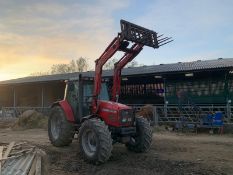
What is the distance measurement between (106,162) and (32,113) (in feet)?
42.1

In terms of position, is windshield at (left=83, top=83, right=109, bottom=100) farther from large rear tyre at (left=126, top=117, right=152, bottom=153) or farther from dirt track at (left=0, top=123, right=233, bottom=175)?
dirt track at (left=0, top=123, right=233, bottom=175)

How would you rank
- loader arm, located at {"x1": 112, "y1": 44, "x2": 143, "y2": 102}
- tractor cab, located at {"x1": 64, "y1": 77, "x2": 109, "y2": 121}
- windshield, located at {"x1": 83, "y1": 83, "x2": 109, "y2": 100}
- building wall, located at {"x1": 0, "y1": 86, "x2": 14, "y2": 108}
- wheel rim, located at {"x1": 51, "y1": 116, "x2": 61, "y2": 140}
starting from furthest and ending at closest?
building wall, located at {"x1": 0, "y1": 86, "x2": 14, "y2": 108} → wheel rim, located at {"x1": 51, "y1": 116, "x2": 61, "y2": 140} → windshield, located at {"x1": 83, "y1": 83, "x2": 109, "y2": 100} → tractor cab, located at {"x1": 64, "y1": 77, "x2": 109, "y2": 121} → loader arm, located at {"x1": 112, "y1": 44, "x2": 143, "y2": 102}

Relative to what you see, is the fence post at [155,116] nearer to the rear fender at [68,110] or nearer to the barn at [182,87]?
the barn at [182,87]

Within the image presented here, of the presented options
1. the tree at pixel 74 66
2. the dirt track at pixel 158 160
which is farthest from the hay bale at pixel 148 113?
the tree at pixel 74 66

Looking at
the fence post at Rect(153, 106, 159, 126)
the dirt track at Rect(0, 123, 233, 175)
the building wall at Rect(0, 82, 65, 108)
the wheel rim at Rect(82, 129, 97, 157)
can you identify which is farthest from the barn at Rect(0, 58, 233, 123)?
the wheel rim at Rect(82, 129, 97, 157)

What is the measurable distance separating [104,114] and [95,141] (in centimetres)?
96

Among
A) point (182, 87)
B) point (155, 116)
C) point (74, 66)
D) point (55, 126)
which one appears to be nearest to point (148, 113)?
point (155, 116)

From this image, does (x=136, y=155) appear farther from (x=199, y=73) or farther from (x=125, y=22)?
(x=199, y=73)

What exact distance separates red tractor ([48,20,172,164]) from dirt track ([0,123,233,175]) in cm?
39

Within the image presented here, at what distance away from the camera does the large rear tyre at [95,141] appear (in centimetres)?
1035

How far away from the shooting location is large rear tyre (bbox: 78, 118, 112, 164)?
1035cm

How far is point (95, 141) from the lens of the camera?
10.8 metres

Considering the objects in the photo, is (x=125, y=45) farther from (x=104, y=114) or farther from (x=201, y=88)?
(x=201, y=88)

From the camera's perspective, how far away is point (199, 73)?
886 inches
